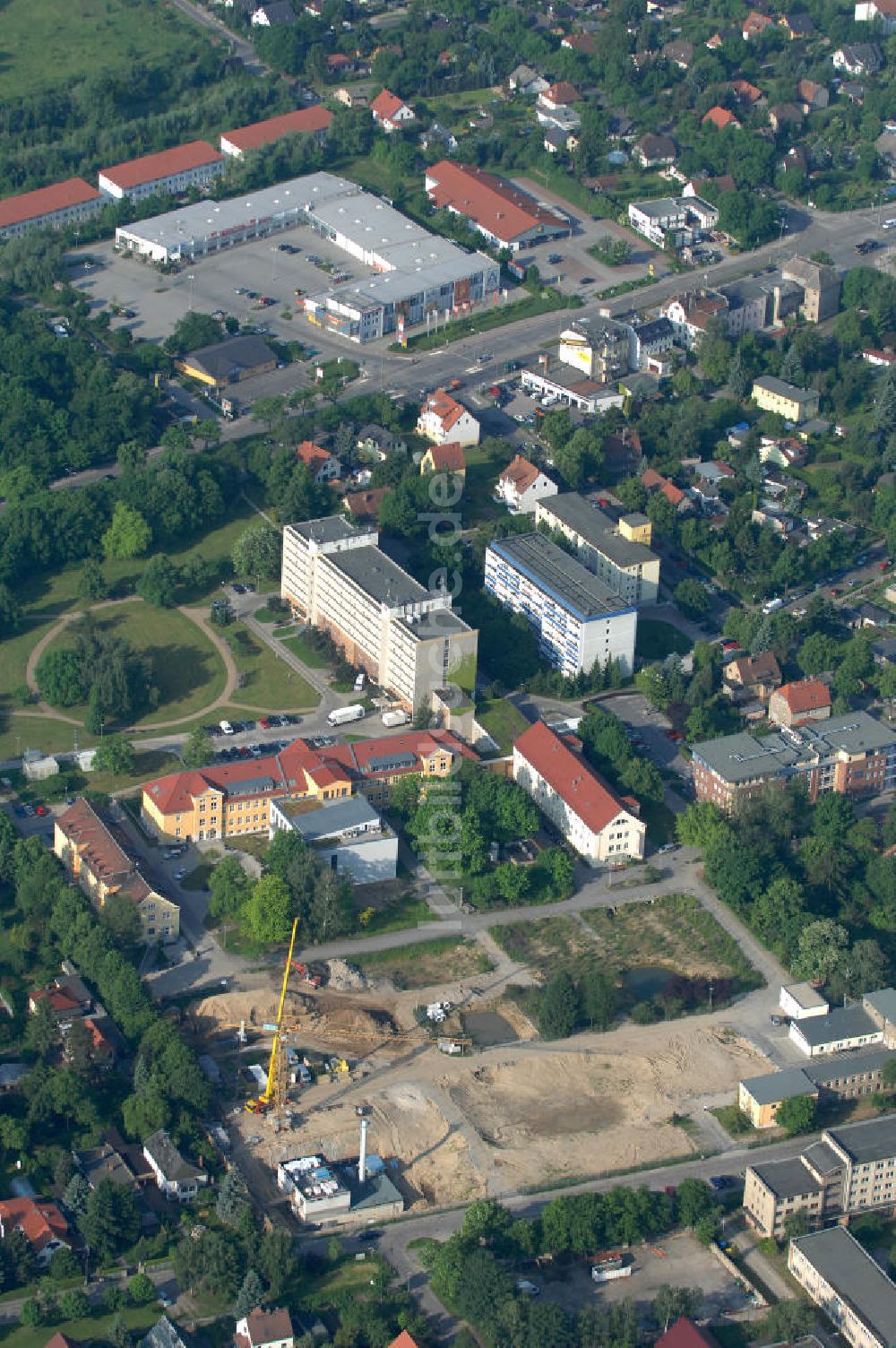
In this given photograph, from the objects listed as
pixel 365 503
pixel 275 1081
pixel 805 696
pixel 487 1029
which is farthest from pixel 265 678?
pixel 275 1081

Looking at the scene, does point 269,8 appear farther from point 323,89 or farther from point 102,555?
point 102,555

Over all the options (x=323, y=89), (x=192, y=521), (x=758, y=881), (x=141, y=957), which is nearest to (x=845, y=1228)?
(x=758, y=881)

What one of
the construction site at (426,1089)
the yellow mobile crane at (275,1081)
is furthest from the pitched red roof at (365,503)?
the yellow mobile crane at (275,1081)

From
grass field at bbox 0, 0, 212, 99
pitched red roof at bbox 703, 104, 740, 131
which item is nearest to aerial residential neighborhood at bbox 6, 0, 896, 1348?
pitched red roof at bbox 703, 104, 740, 131

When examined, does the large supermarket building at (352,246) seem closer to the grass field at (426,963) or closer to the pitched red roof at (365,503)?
the pitched red roof at (365,503)

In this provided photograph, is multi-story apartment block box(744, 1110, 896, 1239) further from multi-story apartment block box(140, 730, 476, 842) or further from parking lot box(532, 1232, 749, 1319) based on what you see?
multi-story apartment block box(140, 730, 476, 842)
